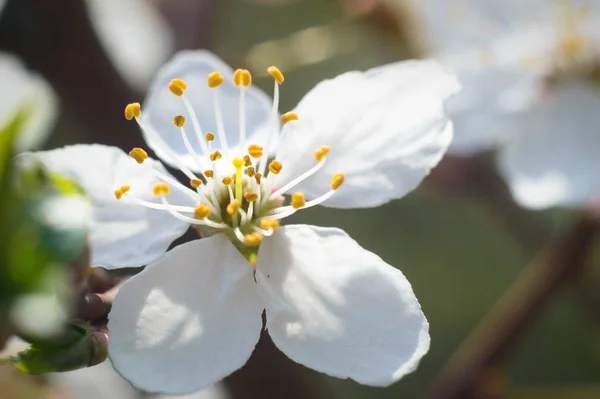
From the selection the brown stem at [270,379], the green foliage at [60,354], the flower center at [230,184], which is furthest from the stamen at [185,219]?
the brown stem at [270,379]

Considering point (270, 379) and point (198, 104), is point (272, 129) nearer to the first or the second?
point (198, 104)

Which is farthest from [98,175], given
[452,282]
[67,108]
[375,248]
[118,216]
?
[452,282]

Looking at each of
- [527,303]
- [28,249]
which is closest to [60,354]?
[28,249]

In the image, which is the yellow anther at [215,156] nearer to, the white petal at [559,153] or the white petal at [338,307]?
the white petal at [338,307]

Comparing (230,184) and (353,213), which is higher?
(230,184)

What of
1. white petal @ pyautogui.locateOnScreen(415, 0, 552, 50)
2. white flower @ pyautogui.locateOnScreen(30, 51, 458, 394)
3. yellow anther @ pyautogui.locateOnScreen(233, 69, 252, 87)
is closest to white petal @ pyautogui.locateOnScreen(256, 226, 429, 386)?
white flower @ pyautogui.locateOnScreen(30, 51, 458, 394)

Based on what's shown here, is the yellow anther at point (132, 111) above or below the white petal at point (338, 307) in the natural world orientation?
above

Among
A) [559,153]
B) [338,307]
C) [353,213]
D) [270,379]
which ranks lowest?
[353,213]
